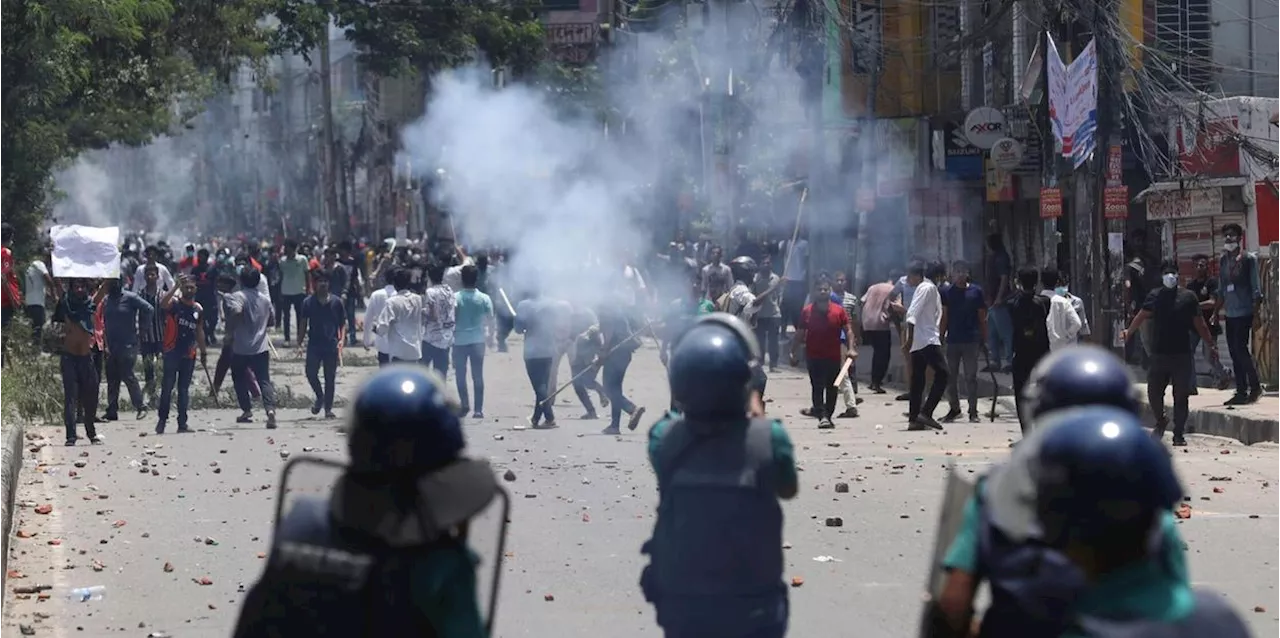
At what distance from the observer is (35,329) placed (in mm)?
21406

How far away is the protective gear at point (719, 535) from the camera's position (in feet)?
14.9

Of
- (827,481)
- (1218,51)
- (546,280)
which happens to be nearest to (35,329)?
(546,280)

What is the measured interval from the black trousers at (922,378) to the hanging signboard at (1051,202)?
3.26 metres

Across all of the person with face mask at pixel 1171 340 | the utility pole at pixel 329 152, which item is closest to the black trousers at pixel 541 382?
the person with face mask at pixel 1171 340

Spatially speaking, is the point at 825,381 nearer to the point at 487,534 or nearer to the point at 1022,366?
the point at 1022,366

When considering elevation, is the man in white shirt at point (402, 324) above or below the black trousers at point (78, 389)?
above

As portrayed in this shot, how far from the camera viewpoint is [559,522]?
1098 cm

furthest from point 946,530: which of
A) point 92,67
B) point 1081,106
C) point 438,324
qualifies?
point 92,67

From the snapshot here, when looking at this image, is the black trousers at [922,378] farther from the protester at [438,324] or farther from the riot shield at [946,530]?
the riot shield at [946,530]

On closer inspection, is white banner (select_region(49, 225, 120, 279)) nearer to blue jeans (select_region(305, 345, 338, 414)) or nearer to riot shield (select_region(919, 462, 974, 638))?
blue jeans (select_region(305, 345, 338, 414))

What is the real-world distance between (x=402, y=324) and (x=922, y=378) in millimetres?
4766

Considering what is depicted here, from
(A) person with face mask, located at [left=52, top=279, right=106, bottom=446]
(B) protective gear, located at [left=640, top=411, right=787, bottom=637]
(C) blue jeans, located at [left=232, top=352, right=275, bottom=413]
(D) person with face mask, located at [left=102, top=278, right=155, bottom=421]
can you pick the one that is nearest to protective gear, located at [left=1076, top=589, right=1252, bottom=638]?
(B) protective gear, located at [left=640, top=411, right=787, bottom=637]

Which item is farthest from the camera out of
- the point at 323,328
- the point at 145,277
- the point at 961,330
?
the point at 145,277

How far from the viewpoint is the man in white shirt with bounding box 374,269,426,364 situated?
1694 cm
